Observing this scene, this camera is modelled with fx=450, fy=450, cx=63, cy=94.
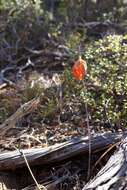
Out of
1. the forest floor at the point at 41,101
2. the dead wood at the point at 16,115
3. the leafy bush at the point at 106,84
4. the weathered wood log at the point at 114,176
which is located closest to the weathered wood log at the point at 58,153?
the forest floor at the point at 41,101

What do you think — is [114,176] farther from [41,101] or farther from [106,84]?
[41,101]

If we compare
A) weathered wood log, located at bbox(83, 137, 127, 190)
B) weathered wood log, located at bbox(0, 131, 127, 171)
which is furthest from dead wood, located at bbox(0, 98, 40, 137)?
weathered wood log, located at bbox(83, 137, 127, 190)

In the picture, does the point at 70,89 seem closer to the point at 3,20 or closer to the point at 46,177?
the point at 46,177

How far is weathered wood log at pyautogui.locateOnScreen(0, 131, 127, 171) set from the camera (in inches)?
128

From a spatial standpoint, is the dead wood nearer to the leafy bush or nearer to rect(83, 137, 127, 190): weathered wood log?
the leafy bush

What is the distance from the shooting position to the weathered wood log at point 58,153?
10.6 ft

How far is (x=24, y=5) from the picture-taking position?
5.96 meters

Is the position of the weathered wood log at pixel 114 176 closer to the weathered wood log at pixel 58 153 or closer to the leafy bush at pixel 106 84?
the weathered wood log at pixel 58 153

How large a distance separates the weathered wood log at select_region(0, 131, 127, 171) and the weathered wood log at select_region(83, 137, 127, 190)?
28 cm

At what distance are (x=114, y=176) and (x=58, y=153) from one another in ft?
2.17

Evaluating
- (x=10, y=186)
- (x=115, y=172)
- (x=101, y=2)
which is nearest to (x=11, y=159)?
(x=10, y=186)

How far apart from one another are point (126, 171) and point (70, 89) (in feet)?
5.82

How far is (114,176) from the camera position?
2.69 meters

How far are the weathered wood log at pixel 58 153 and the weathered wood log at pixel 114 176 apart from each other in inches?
10.9
